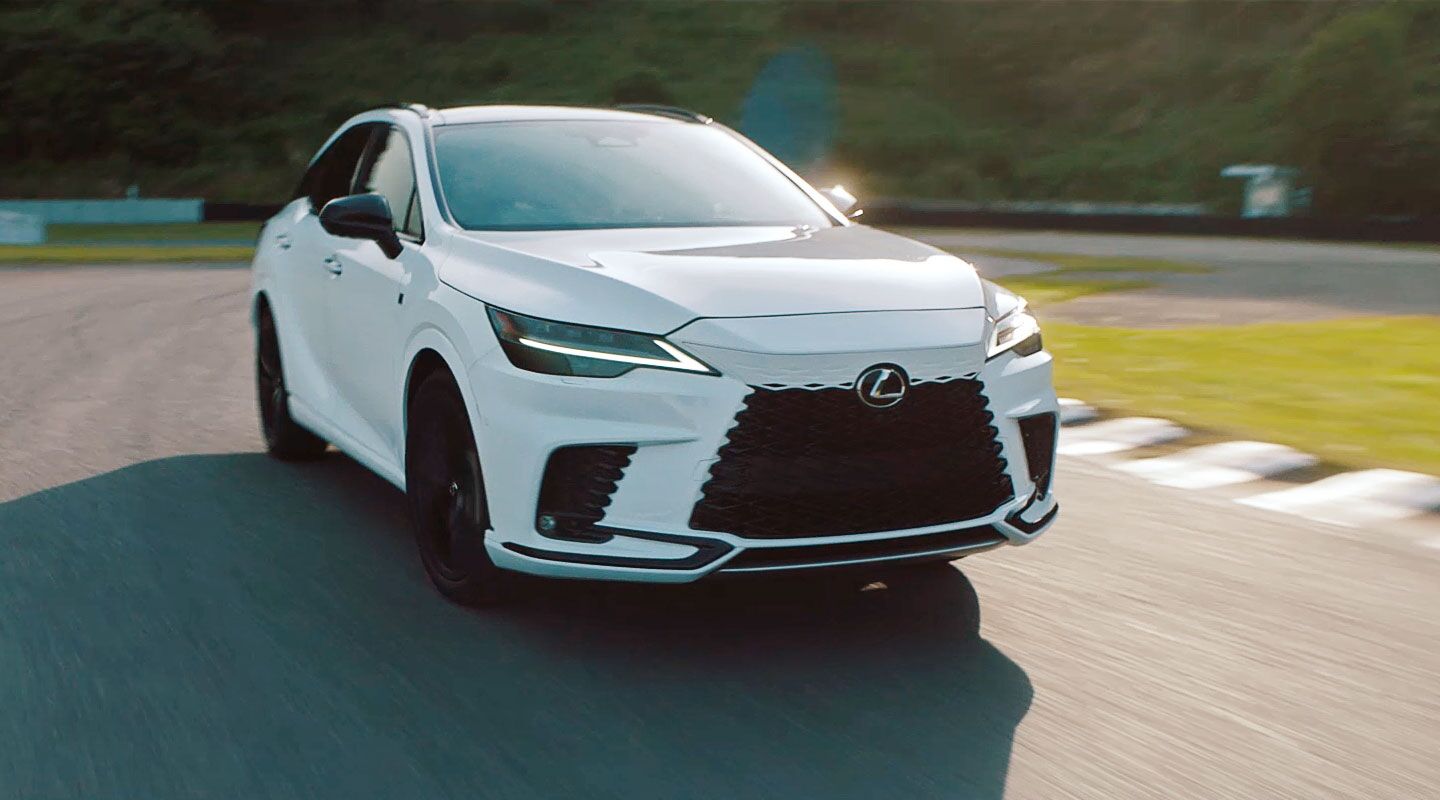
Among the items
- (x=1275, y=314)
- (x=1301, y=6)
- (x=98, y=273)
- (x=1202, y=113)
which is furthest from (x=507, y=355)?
(x=1301, y=6)

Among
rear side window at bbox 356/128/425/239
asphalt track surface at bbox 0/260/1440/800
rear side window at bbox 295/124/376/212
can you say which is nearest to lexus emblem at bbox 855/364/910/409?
asphalt track surface at bbox 0/260/1440/800

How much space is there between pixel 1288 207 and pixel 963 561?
39.0m

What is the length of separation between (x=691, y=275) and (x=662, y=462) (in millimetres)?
653

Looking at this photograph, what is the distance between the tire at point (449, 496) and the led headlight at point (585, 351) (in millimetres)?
401

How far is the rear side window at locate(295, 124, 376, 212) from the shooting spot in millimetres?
7242

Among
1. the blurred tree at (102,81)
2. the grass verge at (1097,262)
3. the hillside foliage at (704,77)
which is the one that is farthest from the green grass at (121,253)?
the blurred tree at (102,81)

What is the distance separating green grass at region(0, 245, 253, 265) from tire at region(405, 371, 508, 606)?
2577 cm

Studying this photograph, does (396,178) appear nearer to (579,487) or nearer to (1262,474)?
(579,487)

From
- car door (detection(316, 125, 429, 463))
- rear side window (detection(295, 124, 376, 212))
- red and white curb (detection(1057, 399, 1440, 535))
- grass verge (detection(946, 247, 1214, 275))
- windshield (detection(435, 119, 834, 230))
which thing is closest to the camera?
car door (detection(316, 125, 429, 463))

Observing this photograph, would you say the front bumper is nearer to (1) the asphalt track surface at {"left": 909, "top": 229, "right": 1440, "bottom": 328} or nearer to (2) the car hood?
(2) the car hood

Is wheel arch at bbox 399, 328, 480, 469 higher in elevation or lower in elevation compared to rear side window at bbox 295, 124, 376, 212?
lower

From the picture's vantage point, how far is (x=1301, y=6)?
65625 mm

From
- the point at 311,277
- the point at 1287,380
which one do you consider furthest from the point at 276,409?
the point at 1287,380

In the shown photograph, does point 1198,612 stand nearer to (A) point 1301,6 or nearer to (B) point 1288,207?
(B) point 1288,207
